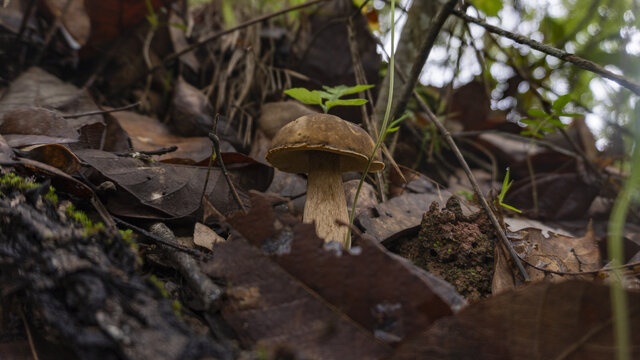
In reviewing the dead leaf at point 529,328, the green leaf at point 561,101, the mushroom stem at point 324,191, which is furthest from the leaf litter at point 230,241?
the green leaf at point 561,101

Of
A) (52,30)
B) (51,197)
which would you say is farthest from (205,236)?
(52,30)

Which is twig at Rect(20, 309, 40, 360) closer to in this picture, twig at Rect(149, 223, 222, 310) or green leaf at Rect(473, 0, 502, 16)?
twig at Rect(149, 223, 222, 310)

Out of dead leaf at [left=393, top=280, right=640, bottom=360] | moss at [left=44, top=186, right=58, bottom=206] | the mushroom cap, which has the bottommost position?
moss at [left=44, top=186, right=58, bottom=206]

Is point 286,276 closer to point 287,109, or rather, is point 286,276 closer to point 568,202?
point 287,109

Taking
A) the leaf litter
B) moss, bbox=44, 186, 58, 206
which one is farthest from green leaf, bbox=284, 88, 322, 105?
moss, bbox=44, 186, 58, 206

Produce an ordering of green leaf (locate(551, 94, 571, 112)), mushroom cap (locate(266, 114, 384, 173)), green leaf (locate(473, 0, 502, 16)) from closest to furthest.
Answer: mushroom cap (locate(266, 114, 384, 173)), green leaf (locate(551, 94, 571, 112)), green leaf (locate(473, 0, 502, 16))

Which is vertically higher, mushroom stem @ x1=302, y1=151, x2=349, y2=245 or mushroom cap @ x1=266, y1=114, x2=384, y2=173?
mushroom cap @ x1=266, y1=114, x2=384, y2=173

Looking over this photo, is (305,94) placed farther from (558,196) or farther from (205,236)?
(558,196)

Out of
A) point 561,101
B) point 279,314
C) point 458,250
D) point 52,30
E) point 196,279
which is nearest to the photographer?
Result: point 279,314
